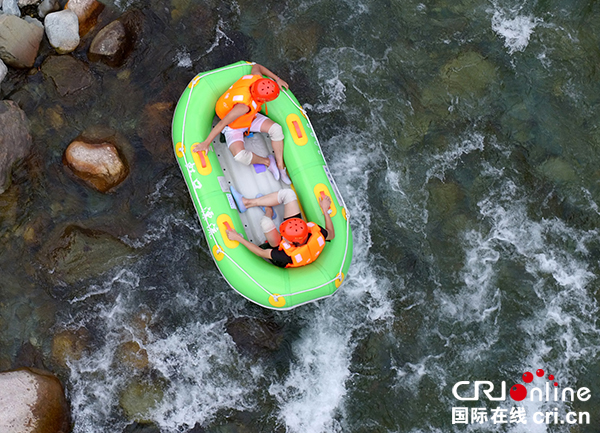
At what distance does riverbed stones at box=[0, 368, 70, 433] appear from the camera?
773 cm

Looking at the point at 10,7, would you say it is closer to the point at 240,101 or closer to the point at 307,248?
the point at 240,101

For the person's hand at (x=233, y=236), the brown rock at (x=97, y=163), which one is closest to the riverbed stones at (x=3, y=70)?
the brown rock at (x=97, y=163)

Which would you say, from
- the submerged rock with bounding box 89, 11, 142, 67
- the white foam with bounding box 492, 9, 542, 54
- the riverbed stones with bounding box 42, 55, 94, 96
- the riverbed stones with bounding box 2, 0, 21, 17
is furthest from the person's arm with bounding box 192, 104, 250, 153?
the white foam with bounding box 492, 9, 542, 54

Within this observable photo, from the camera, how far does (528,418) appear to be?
838 centimetres

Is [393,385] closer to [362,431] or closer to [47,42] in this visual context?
[362,431]

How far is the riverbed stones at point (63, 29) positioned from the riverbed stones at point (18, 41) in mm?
224

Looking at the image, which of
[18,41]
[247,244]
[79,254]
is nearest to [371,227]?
[247,244]

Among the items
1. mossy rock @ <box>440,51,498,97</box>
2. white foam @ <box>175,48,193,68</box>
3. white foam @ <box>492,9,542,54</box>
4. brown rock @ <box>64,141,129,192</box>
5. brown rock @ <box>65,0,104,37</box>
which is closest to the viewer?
brown rock @ <box>64,141,129,192</box>

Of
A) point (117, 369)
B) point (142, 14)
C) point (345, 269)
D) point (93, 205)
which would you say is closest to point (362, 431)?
point (345, 269)

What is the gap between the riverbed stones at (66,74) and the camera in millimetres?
8953

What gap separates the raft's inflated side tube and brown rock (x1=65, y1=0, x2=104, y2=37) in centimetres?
249

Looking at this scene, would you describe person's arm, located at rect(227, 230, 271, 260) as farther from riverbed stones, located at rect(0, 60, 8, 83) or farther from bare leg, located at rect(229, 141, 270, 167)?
riverbed stones, located at rect(0, 60, 8, 83)

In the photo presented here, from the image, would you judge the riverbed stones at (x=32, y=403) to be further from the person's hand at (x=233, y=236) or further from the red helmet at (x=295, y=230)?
the red helmet at (x=295, y=230)

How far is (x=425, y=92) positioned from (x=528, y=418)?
19.2 feet
